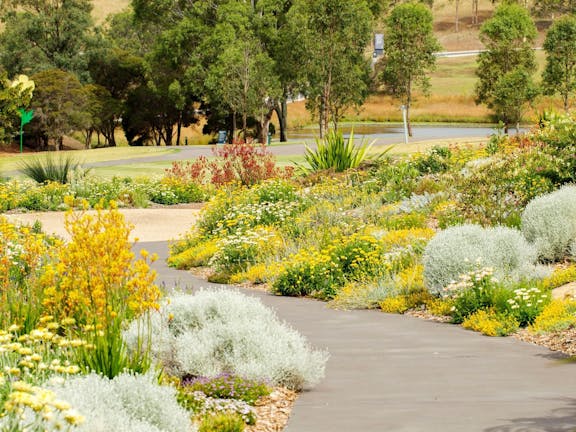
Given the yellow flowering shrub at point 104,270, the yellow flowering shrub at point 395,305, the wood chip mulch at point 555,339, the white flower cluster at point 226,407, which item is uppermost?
the yellow flowering shrub at point 104,270

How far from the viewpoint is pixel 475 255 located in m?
11.9

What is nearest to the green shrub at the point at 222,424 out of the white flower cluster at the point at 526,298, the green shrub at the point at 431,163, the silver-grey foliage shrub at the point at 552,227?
the white flower cluster at the point at 526,298

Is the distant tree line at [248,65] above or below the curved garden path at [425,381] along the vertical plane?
above

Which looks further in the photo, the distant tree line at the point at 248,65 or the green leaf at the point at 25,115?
the green leaf at the point at 25,115

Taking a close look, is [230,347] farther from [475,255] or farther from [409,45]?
[409,45]

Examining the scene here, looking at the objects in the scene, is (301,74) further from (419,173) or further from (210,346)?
(210,346)

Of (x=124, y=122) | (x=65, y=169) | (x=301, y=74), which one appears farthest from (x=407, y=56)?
(x=65, y=169)

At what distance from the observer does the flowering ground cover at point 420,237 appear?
11500 millimetres

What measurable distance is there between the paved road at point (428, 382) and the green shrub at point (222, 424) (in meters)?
0.40

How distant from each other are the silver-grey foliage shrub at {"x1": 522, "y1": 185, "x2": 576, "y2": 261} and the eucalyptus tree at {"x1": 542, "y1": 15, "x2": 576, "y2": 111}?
47725 millimetres

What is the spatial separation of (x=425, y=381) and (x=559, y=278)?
15.0ft

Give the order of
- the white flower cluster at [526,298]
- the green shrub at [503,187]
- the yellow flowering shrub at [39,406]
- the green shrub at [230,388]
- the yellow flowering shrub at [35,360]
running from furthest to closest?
the green shrub at [503,187] < the white flower cluster at [526,298] < the green shrub at [230,388] < the yellow flowering shrub at [35,360] < the yellow flowering shrub at [39,406]

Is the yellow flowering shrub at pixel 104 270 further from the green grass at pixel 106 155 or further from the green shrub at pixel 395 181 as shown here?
the green grass at pixel 106 155

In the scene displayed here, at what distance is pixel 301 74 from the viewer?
55219 millimetres
